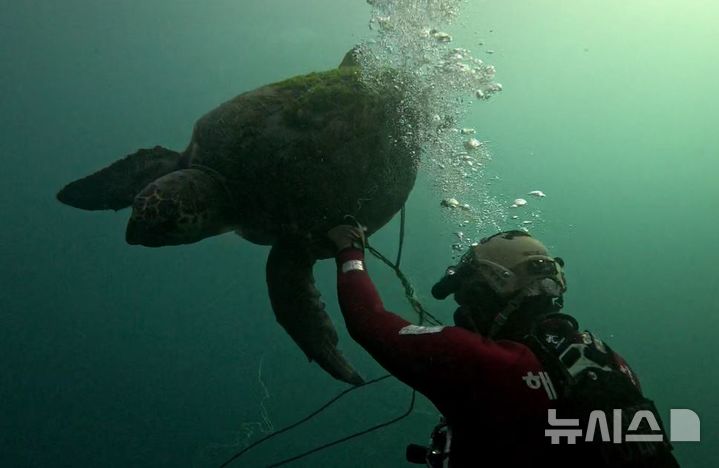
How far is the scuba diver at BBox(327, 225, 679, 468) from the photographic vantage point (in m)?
1.88

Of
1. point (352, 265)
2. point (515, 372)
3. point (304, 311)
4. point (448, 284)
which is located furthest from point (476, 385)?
point (304, 311)

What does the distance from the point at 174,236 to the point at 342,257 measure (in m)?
1.91

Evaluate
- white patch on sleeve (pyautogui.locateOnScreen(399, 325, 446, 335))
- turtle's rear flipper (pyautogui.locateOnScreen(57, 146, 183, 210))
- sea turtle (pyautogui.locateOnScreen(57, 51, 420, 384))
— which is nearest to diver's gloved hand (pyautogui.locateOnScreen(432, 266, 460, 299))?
white patch on sleeve (pyautogui.locateOnScreen(399, 325, 446, 335))

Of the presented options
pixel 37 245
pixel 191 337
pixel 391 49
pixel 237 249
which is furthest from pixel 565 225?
pixel 391 49

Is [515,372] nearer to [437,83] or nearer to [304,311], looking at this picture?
[304,311]

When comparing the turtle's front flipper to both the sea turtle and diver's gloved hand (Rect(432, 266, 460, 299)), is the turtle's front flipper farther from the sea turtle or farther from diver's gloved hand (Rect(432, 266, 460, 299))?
diver's gloved hand (Rect(432, 266, 460, 299))

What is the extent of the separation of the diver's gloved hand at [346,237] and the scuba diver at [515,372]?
340 millimetres

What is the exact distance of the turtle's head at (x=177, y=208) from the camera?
4.06m

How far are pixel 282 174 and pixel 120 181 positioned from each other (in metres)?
1.92

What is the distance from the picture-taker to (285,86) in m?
4.78

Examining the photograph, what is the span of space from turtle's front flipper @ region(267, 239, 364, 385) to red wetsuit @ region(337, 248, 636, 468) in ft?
8.57

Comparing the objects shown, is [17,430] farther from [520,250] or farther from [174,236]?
[520,250]

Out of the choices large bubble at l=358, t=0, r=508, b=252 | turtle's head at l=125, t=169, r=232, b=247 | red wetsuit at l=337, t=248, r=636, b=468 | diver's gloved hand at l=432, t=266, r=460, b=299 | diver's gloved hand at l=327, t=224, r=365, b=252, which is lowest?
red wetsuit at l=337, t=248, r=636, b=468

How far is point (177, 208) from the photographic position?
4.12 metres
